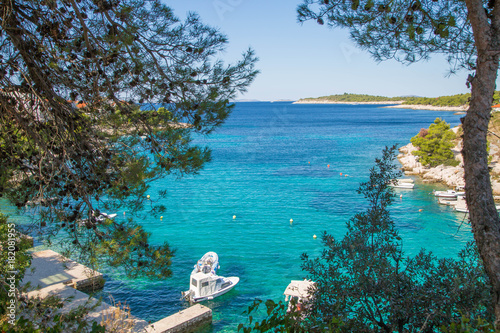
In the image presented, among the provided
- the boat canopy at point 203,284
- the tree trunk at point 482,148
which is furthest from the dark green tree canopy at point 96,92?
the boat canopy at point 203,284

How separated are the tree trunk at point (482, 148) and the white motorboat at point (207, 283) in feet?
→ 31.8

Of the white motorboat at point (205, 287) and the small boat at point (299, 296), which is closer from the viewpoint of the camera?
the small boat at point (299, 296)

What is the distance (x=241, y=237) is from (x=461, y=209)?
12171mm

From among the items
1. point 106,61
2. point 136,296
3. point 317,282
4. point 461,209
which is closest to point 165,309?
point 136,296

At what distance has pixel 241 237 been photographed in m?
17.1

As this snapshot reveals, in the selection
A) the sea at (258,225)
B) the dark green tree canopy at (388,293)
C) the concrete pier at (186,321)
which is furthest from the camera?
the sea at (258,225)

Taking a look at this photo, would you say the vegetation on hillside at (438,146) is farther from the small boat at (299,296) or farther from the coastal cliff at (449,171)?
the small boat at (299,296)

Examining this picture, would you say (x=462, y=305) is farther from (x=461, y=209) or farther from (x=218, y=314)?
(x=461, y=209)

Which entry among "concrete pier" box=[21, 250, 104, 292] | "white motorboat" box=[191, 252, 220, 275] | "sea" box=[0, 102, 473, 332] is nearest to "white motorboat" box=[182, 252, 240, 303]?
"white motorboat" box=[191, 252, 220, 275]

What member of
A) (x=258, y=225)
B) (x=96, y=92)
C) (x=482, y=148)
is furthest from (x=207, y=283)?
(x=482, y=148)

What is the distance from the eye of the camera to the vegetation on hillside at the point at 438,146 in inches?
1118

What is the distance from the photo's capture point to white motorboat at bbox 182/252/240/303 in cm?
1176

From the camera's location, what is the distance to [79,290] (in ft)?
39.7

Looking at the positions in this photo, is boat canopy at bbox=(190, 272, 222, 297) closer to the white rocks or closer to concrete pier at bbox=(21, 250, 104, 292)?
concrete pier at bbox=(21, 250, 104, 292)
